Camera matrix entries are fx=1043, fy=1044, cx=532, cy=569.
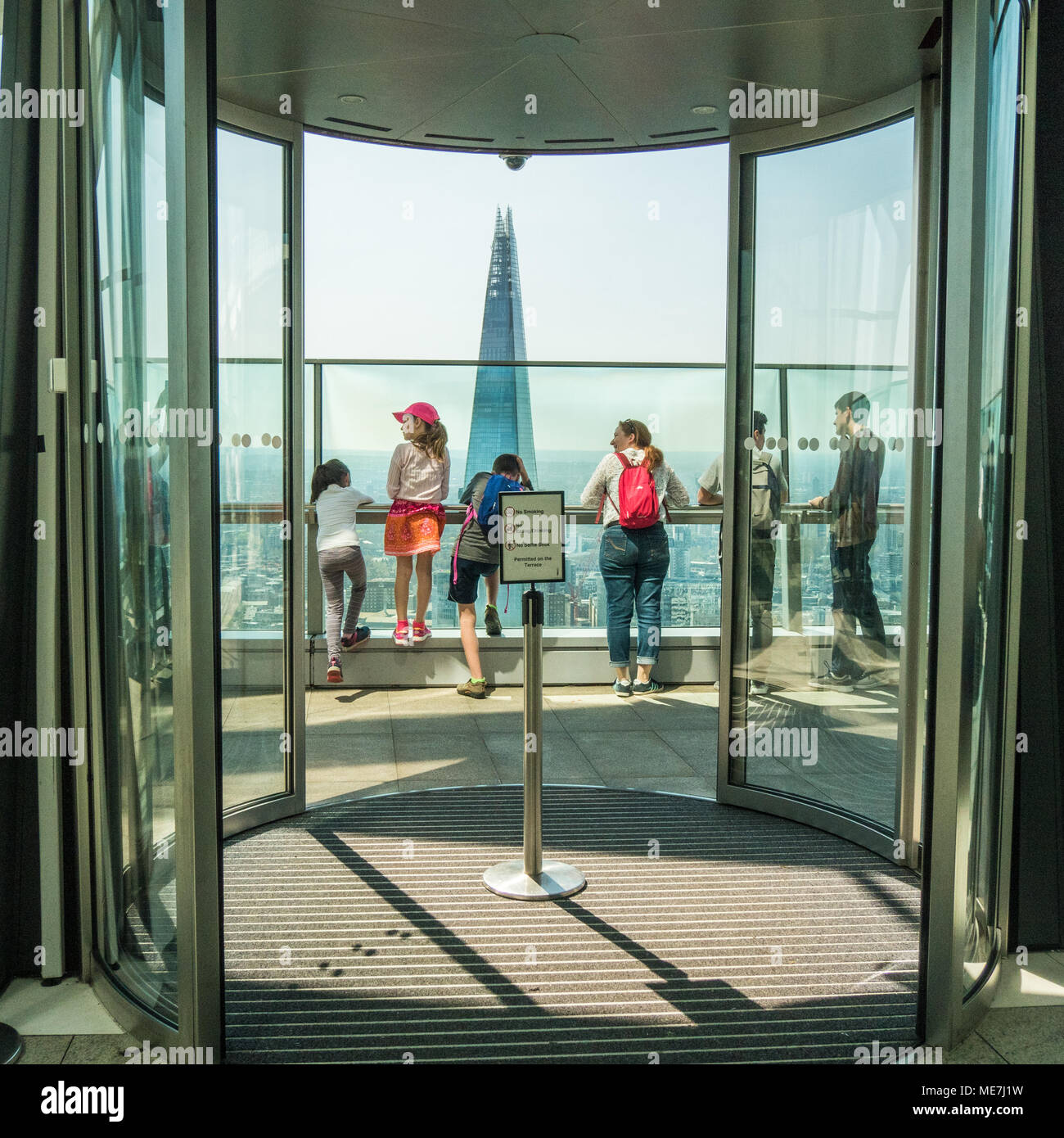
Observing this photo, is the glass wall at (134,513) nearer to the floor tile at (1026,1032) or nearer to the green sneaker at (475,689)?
the floor tile at (1026,1032)

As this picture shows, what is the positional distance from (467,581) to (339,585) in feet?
2.82

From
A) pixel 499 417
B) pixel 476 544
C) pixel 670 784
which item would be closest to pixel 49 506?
pixel 670 784

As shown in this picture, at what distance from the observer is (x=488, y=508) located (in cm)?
686

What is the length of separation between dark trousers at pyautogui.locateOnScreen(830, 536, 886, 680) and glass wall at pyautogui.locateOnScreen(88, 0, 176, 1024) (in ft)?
9.08

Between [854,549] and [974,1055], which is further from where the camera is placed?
[854,549]

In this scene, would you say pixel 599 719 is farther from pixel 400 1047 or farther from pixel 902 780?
pixel 400 1047

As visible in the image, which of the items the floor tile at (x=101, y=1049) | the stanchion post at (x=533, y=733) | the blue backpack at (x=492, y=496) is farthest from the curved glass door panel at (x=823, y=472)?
the floor tile at (x=101, y=1049)

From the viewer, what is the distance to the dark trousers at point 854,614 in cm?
419

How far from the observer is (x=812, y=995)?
2984 millimetres

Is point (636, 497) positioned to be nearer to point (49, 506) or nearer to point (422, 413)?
point (422, 413)

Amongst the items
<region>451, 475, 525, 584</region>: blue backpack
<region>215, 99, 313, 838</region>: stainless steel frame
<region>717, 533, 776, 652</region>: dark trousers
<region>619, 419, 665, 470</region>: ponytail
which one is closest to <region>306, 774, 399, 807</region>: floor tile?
<region>215, 99, 313, 838</region>: stainless steel frame
